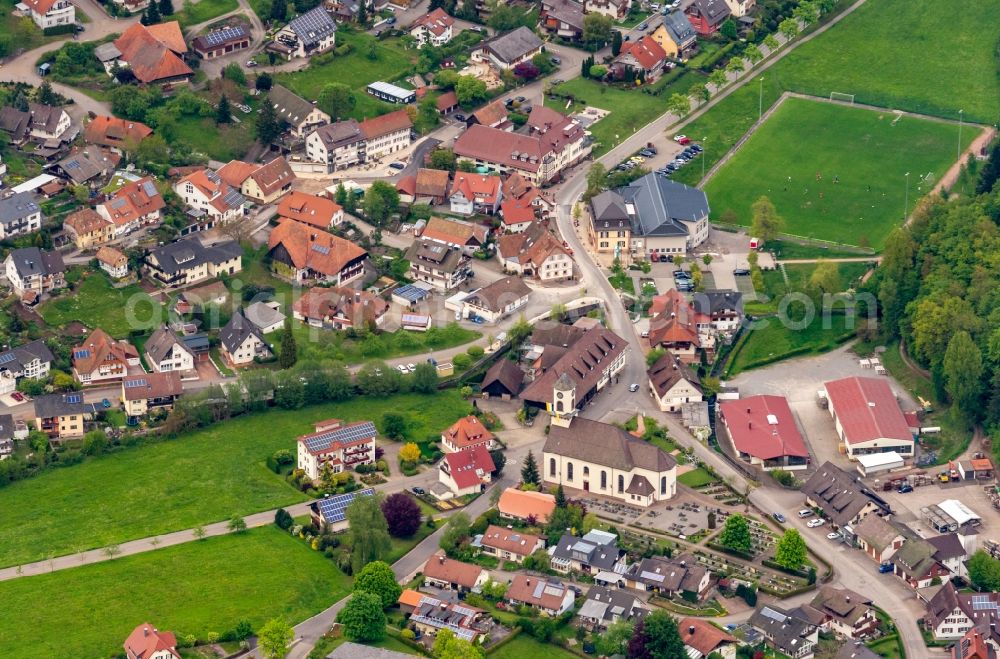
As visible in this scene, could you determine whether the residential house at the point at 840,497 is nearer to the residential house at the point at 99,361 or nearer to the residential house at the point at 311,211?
the residential house at the point at 311,211

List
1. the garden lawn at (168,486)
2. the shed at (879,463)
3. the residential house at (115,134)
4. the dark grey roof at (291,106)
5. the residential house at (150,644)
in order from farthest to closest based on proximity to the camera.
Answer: the dark grey roof at (291,106), the residential house at (115,134), the shed at (879,463), the garden lawn at (168,486), the residential house at (150,644)

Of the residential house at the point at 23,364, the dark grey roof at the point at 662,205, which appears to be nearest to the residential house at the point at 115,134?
the residential house at the point at 23,364

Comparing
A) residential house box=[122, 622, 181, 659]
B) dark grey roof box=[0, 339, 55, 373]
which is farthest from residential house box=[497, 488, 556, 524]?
dark grey roof box=[0, 339, 55, 373]

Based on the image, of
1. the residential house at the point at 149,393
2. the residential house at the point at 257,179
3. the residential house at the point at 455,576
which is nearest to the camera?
the residential house at the point at 455,576

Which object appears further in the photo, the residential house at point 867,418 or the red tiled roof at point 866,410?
the red tiled roof at point 866,410

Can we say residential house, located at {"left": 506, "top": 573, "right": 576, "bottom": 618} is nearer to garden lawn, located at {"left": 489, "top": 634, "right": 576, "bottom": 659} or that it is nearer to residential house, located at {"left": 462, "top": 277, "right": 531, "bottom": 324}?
garden lawn, located at {"left": 489, "top": 634, "right": 576, "bottom": 659}
